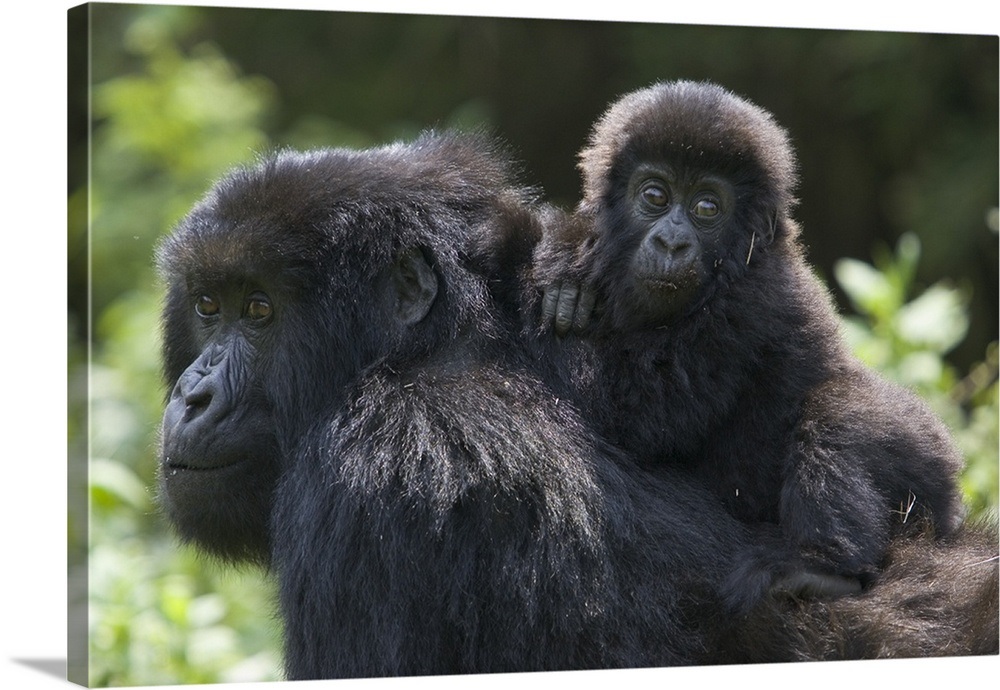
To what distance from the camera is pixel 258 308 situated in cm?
368

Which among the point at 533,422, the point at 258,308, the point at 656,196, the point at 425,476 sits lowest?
the point at 425,476

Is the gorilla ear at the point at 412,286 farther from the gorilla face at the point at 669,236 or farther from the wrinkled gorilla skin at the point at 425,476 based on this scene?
the gorilla face at the point at 669,236

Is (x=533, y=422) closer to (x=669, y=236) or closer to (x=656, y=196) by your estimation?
(x=669, y=236)

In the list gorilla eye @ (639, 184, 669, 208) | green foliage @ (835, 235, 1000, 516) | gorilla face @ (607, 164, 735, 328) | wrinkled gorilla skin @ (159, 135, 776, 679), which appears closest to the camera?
wrinkled gorilla skin @ (159, 135, 776, 679)

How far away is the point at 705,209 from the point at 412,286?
0.88 m

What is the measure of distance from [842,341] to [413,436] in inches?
52.9

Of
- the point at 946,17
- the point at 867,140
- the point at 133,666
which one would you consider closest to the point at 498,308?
the point at 133,666

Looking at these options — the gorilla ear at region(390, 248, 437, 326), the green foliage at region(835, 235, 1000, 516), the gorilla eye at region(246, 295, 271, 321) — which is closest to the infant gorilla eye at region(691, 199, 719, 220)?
the gorilla ear at region(390, 248, 437, 326)

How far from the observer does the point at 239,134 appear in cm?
714

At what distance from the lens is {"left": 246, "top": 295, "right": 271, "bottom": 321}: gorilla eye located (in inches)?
145

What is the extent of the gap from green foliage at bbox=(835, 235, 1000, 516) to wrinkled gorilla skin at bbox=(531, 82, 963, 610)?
1.76m

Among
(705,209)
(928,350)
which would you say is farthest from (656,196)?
(928,350)

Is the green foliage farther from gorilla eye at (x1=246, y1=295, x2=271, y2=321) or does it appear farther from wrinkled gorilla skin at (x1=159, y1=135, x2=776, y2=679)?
gorilla eye at (x1=246, y1=295, x2=271, y2=321)

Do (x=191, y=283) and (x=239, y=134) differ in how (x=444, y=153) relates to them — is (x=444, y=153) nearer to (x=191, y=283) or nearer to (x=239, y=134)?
(x=191, y=283)
